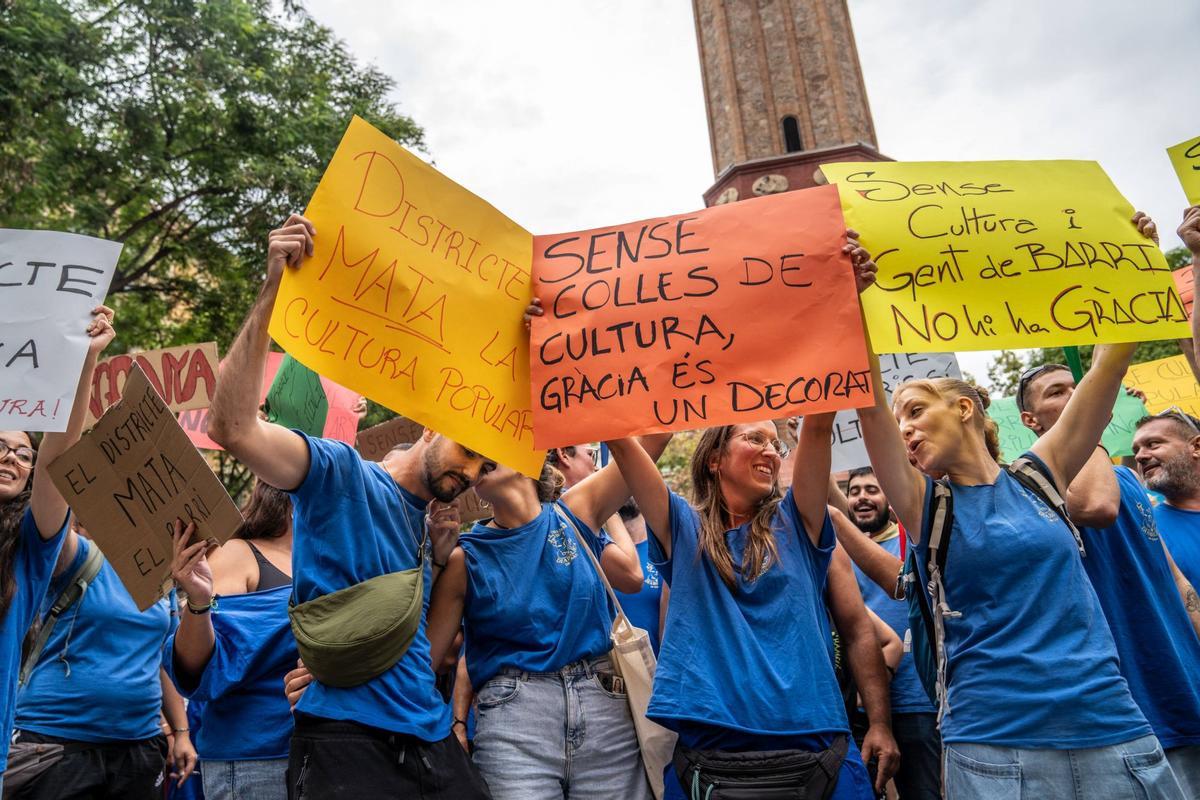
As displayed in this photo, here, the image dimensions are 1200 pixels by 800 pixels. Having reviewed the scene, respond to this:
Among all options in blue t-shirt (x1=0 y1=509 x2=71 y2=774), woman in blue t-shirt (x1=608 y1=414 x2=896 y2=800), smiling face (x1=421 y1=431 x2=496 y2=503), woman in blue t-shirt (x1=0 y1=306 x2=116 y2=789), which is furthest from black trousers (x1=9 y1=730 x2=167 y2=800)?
woman in blue t-shirt (x1=608 y1=414 x2=896 y2=800)

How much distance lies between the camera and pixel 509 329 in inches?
110

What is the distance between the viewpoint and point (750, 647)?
2.70 metres

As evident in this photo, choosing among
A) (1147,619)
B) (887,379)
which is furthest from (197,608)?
(887,379)

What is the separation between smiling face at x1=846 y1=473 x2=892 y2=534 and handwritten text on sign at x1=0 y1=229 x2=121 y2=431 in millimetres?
3420

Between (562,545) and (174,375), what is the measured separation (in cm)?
250

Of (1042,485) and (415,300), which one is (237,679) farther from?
(1042,485)

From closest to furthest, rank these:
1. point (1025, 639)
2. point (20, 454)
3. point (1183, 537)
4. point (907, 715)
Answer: point (1025, 639), point (20, 454), point (907, 715), point (1183, 537)

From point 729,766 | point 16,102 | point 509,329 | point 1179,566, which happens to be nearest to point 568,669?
point 729,766

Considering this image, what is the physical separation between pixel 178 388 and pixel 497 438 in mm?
2579

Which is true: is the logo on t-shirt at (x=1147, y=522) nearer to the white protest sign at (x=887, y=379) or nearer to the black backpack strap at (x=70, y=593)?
the white protest sign at (x=887, y=379)

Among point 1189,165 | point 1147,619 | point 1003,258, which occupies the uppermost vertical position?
point 1189,165

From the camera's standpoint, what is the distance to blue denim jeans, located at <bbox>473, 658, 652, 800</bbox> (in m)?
2.77

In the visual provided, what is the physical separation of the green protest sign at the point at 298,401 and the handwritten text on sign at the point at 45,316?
108cm

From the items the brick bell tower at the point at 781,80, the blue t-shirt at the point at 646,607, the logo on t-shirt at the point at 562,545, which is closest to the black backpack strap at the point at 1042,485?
the logo on t-shirt at the point at 562,545
